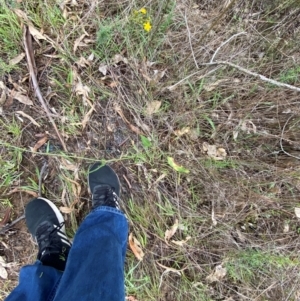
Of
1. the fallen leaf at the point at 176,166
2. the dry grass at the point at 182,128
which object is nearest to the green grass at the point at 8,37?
the dry grass at the point at 182,128

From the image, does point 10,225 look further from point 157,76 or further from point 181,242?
point 157,76

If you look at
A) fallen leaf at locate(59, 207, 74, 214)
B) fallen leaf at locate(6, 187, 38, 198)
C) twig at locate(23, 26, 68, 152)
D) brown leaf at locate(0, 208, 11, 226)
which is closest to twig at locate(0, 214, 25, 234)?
brown leaf at locate(0, 208, 11, 226)

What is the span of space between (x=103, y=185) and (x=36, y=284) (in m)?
0.57

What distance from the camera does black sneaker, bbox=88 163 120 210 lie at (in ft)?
5.86

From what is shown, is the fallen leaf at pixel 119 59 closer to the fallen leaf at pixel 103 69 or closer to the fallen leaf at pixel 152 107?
the fallen leaf at pixel 103 69

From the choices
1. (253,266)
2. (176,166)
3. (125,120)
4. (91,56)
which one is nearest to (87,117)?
(125,120)

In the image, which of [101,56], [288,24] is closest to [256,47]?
[288,24]

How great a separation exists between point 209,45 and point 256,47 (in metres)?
0.26

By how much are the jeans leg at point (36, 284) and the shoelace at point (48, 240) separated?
0.13 metres

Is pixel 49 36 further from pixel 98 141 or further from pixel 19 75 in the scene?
pixel 98 141

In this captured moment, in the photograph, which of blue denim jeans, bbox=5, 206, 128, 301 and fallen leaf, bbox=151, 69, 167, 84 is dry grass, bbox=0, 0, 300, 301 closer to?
fallen leaf, bbox=151, 69, 167, 84

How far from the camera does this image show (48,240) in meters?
1.77

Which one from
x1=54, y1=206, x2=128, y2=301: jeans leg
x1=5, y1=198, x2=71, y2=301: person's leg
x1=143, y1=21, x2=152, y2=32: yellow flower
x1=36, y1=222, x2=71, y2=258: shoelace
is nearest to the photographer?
x1=54, y1=206, x2=128, y2=301: jeans leg

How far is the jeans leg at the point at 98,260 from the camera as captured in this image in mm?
1386
